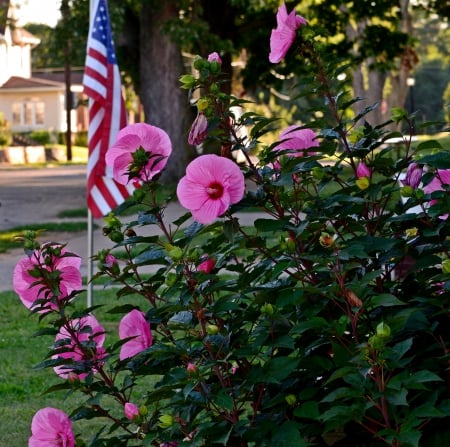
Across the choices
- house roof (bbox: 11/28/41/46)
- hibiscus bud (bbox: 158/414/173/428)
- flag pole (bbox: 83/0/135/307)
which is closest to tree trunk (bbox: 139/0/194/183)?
flag pole (bbox: 83/0/135/307)

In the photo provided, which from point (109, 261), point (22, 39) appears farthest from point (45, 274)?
point (22, 39)

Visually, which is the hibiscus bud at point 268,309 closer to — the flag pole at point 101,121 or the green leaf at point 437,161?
the green leaf at point 437,161

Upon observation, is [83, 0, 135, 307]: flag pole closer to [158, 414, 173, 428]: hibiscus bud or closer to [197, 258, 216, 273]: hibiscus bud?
[197, 258, 216, 273]: hibiscus bud

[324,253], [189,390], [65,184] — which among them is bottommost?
[65,184]

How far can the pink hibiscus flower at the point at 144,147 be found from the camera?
2.77 metres

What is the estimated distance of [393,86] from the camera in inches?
1941

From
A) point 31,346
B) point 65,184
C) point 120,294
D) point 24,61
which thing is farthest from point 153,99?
point 24,61

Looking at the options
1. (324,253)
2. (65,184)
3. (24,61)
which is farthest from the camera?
(24,61)

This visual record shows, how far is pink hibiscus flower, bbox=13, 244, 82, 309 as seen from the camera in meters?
2.92

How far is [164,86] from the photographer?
81.4 ft

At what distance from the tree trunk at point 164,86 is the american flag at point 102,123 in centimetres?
1540

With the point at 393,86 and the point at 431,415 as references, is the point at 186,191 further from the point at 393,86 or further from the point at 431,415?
the point at 393,86

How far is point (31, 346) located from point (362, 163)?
5459 millimetres

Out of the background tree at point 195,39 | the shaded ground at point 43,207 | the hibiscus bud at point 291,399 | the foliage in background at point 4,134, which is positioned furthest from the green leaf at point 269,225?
the foliage in background at point 4,134
